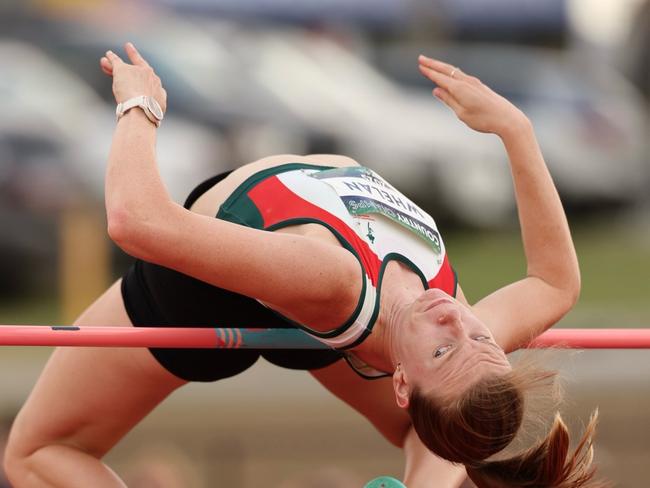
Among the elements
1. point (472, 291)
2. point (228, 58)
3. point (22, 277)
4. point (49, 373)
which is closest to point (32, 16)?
point (228, 58)

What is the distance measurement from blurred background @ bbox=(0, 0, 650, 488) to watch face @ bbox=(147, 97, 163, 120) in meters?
2.79

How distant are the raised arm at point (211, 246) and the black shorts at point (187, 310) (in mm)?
432

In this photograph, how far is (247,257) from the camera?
3.52 meters

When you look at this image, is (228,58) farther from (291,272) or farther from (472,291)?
(291,272)

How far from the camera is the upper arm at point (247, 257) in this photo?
3.50m

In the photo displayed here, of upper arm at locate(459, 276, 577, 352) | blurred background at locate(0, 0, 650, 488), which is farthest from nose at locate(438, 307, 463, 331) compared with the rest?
blurred background at locate(0, 0, 650, 488)

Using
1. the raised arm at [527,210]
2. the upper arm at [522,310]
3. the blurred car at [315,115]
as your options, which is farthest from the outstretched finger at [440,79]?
the blurred car at [315,115]

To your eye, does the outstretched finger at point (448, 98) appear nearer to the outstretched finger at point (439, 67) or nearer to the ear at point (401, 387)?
the outstretched finger at point (439, 67)

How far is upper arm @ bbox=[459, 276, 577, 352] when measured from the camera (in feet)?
13.2

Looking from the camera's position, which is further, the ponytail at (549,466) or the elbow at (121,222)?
the ponytail at (549,466)

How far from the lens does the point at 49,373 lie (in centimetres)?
420

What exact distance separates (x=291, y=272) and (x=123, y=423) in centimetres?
96

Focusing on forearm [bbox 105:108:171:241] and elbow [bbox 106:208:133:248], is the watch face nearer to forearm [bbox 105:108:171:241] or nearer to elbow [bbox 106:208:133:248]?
forearm [bbox 105:108:171:241]

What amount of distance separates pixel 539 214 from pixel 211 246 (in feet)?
3.56
